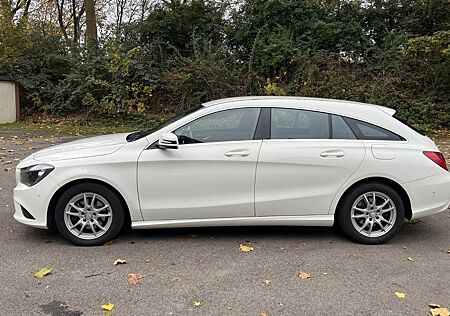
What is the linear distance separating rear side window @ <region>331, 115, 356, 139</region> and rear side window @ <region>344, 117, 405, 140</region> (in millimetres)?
47

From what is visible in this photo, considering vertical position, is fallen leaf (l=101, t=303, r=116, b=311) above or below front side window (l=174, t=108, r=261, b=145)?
below

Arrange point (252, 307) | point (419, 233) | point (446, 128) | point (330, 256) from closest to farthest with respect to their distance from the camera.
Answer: point (252, 307), point (330, 256), point (419, 233), point (446, 128)

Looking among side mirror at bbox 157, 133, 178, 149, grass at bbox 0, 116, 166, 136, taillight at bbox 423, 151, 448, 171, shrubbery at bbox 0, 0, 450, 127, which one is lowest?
grass at bbox 0, 116, 166, 136

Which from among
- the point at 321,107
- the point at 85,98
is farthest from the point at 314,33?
the point at 321,107

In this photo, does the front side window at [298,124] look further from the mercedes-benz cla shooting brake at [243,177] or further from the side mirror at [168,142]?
the side mirror at [168,142]

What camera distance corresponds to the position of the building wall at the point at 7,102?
54.3ft

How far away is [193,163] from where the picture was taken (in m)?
4.46

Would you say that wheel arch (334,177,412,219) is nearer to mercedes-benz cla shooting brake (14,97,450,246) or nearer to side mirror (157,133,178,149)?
mercedes-benz cla shooting brake (14,97,450,246)

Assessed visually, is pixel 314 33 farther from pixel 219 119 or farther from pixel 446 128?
pixel 219 119

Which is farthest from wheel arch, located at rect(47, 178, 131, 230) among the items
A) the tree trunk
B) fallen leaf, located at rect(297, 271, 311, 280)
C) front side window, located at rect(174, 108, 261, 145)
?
the tree trunk

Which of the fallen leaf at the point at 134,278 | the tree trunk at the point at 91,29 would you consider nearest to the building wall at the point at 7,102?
the tree trunk at the point at 91,29

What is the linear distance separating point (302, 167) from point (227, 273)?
136cm

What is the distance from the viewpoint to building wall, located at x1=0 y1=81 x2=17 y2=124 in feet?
54.3

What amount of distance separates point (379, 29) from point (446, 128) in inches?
196
